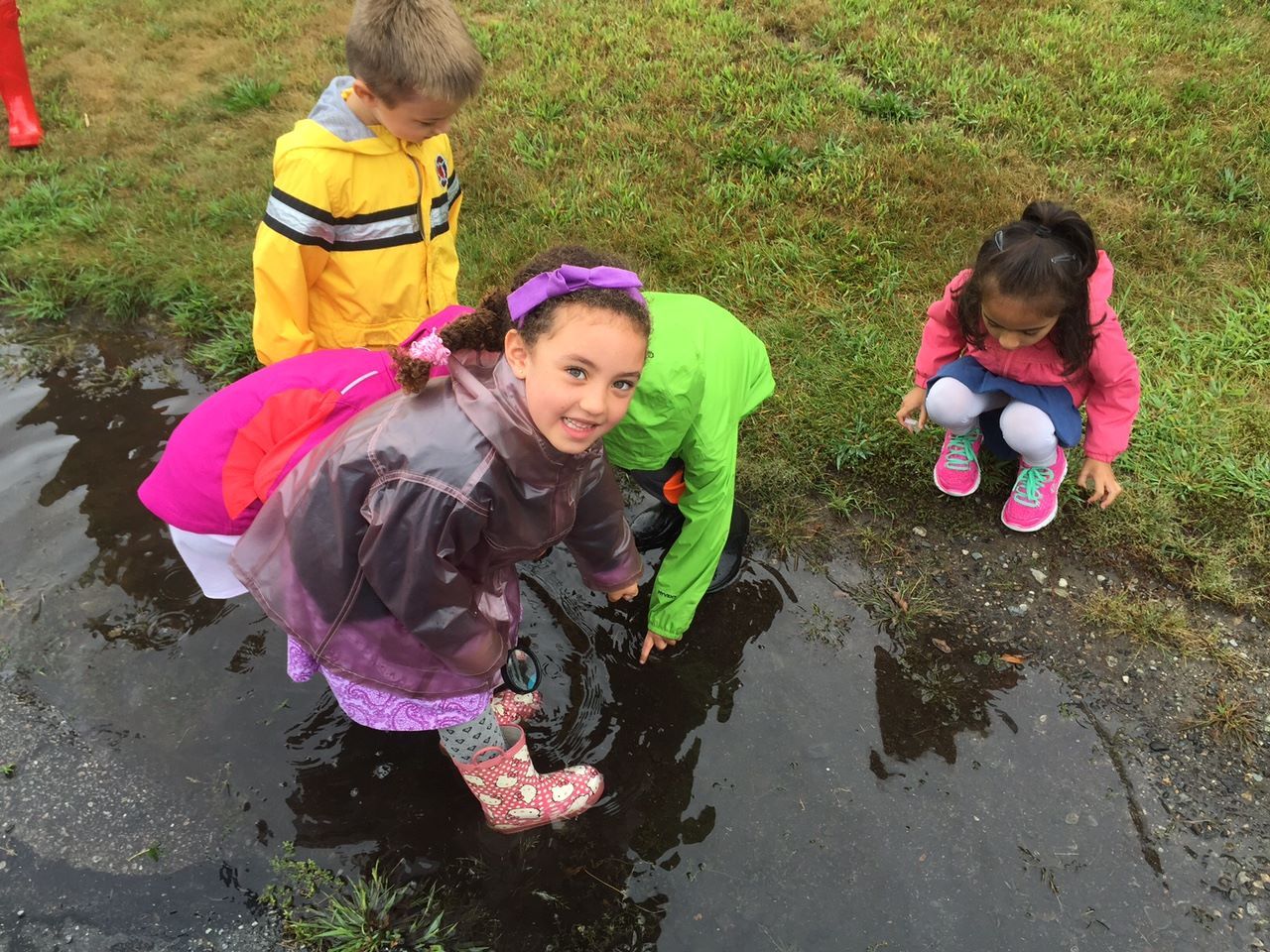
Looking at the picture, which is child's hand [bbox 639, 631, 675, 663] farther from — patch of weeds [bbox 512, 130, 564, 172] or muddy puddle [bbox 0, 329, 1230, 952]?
patch of weeds [bbox 512, 130, 564, 172]

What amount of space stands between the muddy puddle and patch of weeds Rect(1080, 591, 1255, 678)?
350 mm

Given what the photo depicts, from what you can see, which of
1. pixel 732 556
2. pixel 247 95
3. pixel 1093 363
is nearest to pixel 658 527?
pixel 732 556

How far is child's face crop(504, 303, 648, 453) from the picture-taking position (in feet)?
5.61

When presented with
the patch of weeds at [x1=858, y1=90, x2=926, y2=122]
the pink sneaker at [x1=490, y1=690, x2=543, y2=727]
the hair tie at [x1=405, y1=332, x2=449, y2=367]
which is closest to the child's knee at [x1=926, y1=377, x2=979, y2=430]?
the pink sneaker at [x1=490, y1=690, x2=543, y2=727]

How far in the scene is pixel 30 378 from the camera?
12.9ft

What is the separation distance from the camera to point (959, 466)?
3.17 meters

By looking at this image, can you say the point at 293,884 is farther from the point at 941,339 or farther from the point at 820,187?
the point at 820,187

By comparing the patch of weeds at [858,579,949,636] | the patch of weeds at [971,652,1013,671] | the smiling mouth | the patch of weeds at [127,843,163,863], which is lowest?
the patch of weeds at [127,843,163,863]

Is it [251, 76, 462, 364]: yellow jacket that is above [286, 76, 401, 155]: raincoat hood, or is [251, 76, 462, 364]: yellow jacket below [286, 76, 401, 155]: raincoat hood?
below

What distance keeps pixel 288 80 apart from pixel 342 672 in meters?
4.93

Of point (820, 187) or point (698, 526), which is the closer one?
point (698, 526)

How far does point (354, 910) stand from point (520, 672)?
2.49 feet

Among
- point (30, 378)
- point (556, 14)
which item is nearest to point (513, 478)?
point (30, 378)

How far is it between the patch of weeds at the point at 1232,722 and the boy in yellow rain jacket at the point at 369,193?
2.72m
